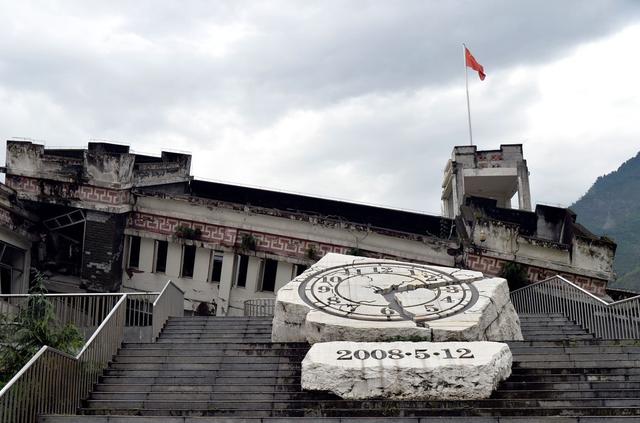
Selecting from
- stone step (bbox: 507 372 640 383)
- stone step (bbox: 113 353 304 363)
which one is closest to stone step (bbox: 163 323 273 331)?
stone step (bbox: 113 353 304 363)

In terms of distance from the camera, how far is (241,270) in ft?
77.9

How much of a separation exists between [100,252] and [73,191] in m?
2.35

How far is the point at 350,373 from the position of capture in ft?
35.6

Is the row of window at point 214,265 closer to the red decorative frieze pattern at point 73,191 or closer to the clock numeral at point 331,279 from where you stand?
the red decorative frieze pattern at point 73,191

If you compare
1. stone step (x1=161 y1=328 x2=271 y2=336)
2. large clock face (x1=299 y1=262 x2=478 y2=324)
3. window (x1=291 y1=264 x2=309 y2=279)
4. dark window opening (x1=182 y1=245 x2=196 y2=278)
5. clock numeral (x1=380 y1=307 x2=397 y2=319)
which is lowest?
stone step (x1=161 y1=328 x2=271 y2=336)

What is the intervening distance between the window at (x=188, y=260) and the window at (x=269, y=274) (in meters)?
2.59

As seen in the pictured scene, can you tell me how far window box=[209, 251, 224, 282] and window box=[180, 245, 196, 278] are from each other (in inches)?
29.7

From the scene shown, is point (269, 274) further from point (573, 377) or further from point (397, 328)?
point (573, 377)

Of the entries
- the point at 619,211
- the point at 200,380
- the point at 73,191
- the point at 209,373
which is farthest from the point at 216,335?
the point at 619,211

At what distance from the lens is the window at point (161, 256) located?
953 inches

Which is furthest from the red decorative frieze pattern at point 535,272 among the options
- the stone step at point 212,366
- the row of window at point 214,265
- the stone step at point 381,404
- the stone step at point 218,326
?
the stone step at point 212,366

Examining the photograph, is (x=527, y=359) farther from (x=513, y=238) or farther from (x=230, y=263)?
(x=230, y=263)

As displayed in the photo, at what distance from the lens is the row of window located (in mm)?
23531

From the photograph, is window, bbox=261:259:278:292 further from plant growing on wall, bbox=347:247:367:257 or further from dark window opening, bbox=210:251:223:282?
plant growing on wall, bbox=347:247:367:257
